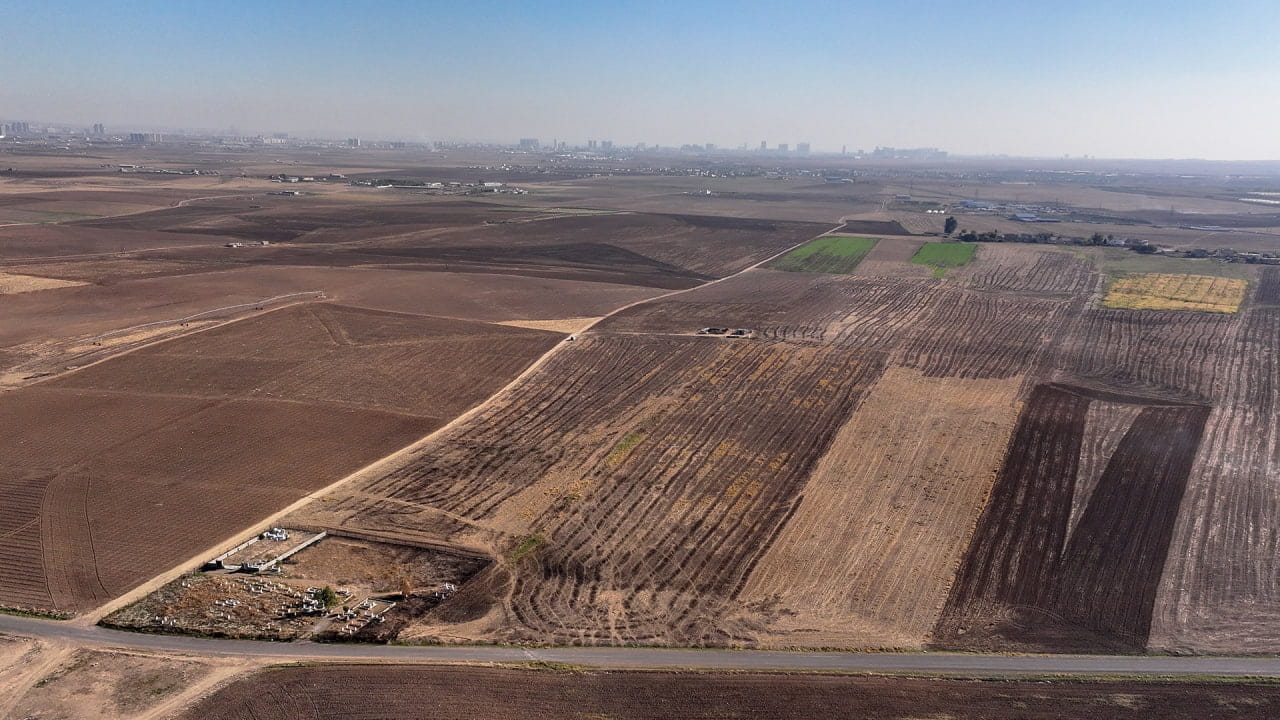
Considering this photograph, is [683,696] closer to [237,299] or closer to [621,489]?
[621,489]

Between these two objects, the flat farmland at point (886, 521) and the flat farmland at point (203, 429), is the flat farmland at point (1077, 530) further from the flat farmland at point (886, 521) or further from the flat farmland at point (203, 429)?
the flat farmland at point (203, 429)

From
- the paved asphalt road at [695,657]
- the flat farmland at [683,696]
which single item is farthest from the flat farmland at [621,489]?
the flat farmland at [683,696]

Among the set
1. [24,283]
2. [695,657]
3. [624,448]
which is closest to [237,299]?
[24,283]

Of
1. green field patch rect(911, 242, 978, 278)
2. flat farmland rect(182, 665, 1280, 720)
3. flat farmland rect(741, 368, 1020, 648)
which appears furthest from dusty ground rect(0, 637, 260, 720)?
green field patch rect(911, 242, 978, 278)

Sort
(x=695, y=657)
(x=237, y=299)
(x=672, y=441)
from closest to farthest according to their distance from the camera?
(x=695, y=657) → (x=672, y=441) → (x=237, y=299)

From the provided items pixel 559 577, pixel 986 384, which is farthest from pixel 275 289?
pixel 986 384
